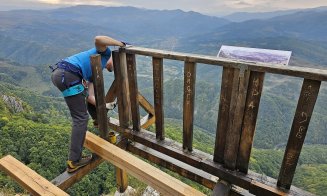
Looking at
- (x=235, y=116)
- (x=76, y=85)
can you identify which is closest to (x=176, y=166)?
(x=235, y=116)

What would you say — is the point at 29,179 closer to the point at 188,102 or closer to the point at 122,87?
the point at 122,87

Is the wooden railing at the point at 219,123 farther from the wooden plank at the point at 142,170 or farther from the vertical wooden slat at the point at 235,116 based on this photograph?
the wooden plank at the point at 142,170

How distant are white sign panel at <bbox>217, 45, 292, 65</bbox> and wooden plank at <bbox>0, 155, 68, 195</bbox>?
87.5 inches

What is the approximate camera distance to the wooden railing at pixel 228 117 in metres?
2.56

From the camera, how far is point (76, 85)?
329cm

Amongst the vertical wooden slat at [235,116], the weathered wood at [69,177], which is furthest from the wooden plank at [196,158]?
the weathered wood at [69,177]

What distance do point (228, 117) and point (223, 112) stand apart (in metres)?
0.08

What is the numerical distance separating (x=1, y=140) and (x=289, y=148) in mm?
31464

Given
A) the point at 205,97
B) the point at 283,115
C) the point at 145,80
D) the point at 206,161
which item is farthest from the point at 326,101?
the point at 206,161

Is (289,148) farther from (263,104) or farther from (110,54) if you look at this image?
(263,104)

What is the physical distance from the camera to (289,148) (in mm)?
2725

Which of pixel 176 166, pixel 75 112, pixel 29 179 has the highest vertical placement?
pixel 75 112

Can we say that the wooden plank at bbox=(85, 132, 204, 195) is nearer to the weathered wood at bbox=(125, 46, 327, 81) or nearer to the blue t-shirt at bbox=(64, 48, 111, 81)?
the blue t-shirt at bbox=(64, 48, 111, 81)

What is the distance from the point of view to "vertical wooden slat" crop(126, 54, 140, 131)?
3678 millimetres
